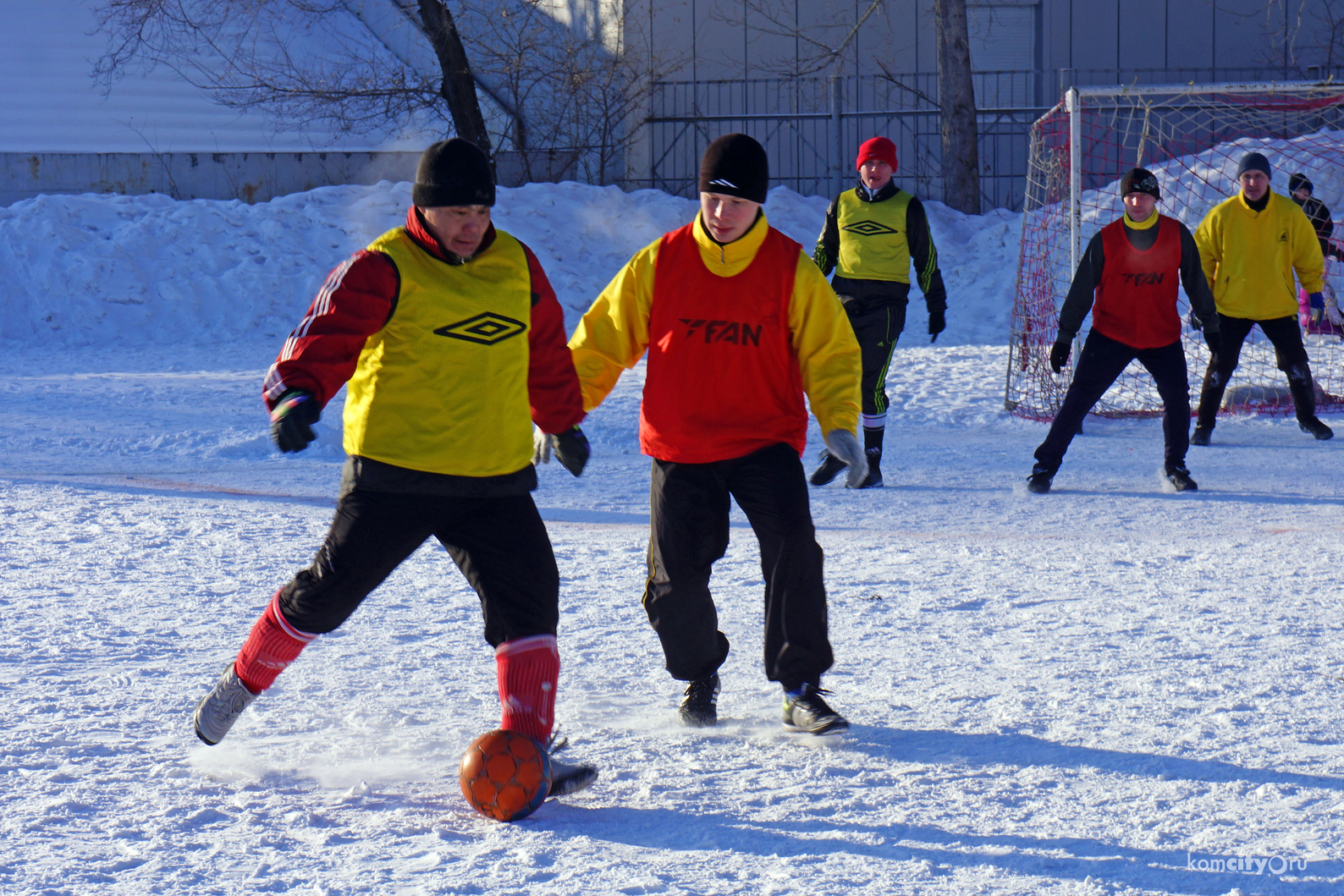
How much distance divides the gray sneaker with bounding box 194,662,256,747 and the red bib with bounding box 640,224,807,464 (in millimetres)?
1130

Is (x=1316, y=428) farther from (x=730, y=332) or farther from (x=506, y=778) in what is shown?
(x=506, y=778)

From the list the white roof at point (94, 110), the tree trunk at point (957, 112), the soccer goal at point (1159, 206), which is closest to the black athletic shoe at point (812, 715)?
the soccer goal at point (1159, 206)

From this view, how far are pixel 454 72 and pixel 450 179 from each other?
14.7 metres

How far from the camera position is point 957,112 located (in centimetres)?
1661

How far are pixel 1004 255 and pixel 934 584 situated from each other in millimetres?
11543

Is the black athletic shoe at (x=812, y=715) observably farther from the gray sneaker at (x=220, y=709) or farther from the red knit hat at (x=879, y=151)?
the red knit hat at (x=879, y=151)

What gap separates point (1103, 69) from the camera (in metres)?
19.9

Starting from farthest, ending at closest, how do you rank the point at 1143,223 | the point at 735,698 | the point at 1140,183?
the point at 1143,223 < the point at 1140,183 < the point at 735,698

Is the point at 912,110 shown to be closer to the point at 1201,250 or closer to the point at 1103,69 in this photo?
the point at 1103,69

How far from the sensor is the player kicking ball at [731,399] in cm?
335

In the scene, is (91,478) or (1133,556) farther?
(91,478)

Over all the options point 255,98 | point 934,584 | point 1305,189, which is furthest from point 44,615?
point 255,98

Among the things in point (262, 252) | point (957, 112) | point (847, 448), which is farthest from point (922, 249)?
point (957, 112)

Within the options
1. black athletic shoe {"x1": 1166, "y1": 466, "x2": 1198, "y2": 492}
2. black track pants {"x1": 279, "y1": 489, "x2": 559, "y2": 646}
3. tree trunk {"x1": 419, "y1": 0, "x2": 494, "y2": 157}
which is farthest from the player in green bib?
tree trunk {"x1": 419, "y1": 0, "x2": 494, "y2": 157}
